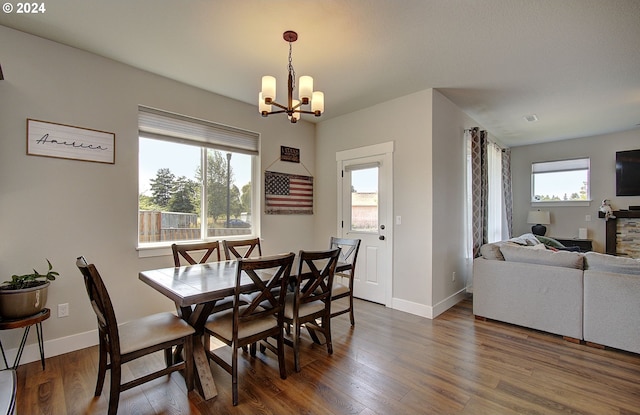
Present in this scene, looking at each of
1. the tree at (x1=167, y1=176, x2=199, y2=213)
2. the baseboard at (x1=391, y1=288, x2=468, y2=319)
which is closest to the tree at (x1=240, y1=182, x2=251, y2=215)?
the tree at (x1=167, y1=176, x2=199, y2=213)

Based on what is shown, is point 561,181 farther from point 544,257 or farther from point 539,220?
point 544,257

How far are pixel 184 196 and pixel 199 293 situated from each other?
2.00m

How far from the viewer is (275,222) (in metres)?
4.30

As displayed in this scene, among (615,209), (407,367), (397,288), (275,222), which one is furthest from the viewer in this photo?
(615,209)

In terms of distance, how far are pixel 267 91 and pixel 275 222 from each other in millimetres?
2408

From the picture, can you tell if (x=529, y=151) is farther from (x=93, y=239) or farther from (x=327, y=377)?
(x=93, y=239)

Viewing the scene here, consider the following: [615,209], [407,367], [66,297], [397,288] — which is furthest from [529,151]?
[66,297]

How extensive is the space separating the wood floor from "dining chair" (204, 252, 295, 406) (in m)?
0.27

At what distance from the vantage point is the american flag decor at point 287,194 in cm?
422

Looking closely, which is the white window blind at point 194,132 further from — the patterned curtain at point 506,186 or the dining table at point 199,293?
the patterned curtain at point 506,186

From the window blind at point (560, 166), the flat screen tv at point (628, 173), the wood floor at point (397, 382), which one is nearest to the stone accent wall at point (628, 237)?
the flat screen tv at point (628, 173)

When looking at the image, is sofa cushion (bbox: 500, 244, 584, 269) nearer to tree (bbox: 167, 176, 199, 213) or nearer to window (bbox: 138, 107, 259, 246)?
window (bbox: 138, 107, 259, 246)

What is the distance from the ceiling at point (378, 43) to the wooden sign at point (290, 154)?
93 cm

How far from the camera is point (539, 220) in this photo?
5.84 metres
